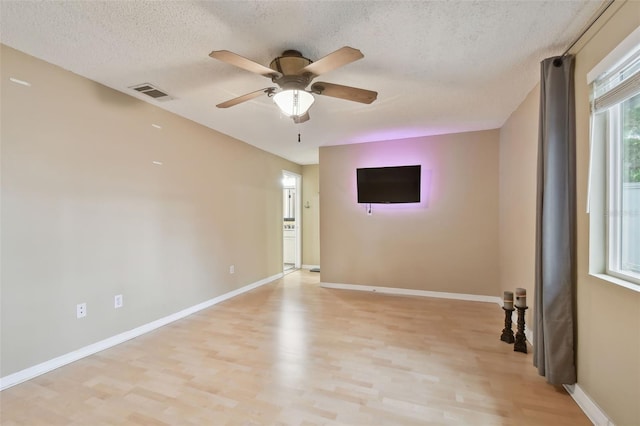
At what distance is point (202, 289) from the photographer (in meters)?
3.89

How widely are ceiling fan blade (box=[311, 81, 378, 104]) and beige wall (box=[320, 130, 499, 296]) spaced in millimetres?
2547

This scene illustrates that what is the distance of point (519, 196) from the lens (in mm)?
3152

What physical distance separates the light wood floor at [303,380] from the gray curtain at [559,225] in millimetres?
323

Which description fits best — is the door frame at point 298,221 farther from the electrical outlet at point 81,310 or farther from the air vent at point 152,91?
the electrical outlet at point 81,310

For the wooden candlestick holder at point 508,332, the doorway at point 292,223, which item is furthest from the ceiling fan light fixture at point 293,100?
the doorway at point 292,223

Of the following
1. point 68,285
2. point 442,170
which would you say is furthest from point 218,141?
point 442,170

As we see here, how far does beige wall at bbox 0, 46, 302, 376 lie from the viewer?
216cm

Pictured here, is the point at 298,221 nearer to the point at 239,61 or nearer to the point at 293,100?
the point at 293,100

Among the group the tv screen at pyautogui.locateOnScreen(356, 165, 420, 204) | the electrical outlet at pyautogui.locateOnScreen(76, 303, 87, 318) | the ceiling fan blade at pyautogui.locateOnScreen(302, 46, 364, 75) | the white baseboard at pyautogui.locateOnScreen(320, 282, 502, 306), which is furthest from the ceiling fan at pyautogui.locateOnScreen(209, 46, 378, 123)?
the white baseboard at pyautogui.locateOnScreen(320, 282, 502, 306)

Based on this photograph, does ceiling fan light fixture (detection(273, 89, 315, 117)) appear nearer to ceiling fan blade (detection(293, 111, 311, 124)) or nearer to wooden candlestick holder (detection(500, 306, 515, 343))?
ceiling fan blade (detection(293, 111, 311, 124))

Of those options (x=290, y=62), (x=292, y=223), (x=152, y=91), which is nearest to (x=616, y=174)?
(x=290, y=62)

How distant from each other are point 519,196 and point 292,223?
4.71 m

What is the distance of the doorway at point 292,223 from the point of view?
21.5 feet

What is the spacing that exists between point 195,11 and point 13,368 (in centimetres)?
281
